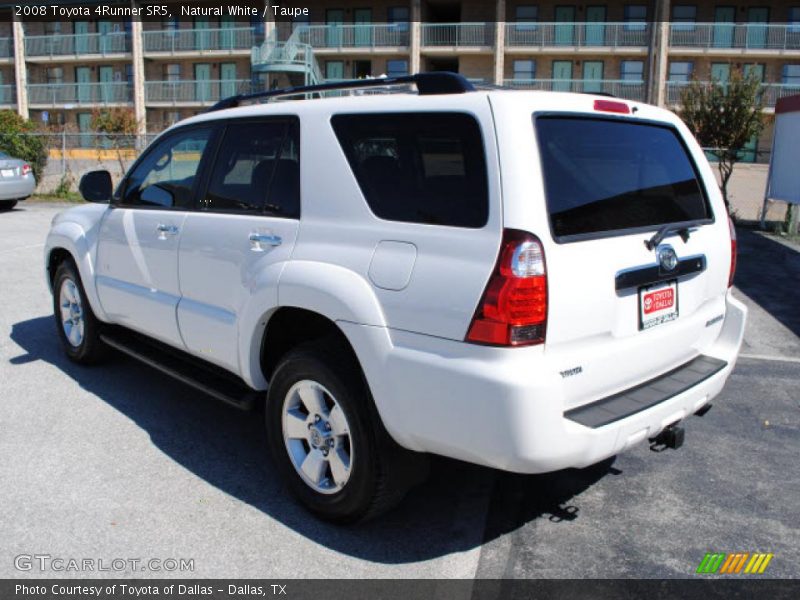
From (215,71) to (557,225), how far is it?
42.9 m

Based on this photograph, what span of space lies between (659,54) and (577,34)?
13.7 ft

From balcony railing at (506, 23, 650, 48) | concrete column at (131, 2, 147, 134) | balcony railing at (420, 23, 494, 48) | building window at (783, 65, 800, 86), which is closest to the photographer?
balcony railing at (506, 23, 650, 48)

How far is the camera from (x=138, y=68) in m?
41.9

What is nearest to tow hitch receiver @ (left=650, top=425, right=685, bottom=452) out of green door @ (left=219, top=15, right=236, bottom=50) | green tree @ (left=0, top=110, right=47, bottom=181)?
green tree @ (left=0, top=110, right=47, bottom=181)

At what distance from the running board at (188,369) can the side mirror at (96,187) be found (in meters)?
0.96

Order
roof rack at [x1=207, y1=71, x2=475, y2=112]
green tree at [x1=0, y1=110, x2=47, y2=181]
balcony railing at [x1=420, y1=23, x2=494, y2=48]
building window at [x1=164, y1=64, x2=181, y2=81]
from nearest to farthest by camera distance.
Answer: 1. roof rack at [x1=207, y1=71, x2=475, y2=112]
2. green tree at [x1=0, y1=110, x2=47, y2=181]
3. balcony railing at [x1=420, y1=23, x2=494, y2=48]
4. building window at [x1=164, y1=64, x2=181, y2=81]

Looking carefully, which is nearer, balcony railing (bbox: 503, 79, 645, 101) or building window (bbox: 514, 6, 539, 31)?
balcony railing (bbox: 503, 79, 645, 101)

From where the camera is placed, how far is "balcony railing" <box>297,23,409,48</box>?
3819 cm

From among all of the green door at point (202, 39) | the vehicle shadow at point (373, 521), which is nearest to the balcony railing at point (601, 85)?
the green door at point (202, 39)

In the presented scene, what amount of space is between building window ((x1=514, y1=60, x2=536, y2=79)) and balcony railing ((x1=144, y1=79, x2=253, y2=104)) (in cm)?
1439

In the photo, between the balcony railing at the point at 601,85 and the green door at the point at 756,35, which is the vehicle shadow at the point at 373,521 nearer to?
the balcony railing at the point at 601,85

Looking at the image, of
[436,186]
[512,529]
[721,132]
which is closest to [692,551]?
[512,529]

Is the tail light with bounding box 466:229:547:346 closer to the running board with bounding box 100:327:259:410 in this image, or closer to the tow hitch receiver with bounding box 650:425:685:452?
the tow hitch receiver with bounding box 650:425:685:452

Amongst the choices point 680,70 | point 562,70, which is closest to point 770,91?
point 680,70
